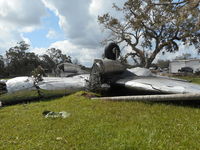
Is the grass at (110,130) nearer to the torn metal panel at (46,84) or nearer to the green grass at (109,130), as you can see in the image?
the green grass at (109,130)

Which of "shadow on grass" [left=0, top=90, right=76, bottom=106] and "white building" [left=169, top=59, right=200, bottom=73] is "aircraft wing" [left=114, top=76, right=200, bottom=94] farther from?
"white building" [left=169, top=59, right=200, bottom=73]

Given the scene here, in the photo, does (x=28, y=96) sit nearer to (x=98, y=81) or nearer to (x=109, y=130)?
(x=98, y=81)

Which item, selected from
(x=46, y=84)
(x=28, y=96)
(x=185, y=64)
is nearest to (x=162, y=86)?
(x=46, y=84)

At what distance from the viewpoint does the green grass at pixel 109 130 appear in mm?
2102

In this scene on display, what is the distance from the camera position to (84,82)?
705 centimetres

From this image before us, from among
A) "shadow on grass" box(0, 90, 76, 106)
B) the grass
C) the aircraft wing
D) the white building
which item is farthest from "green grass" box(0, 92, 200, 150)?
the white building

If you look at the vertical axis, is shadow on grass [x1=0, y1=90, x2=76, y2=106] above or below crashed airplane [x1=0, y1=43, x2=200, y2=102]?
below

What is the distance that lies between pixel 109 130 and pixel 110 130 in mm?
15

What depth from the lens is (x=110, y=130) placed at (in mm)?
2527

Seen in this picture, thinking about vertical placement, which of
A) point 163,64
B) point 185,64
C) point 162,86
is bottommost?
point 162,86

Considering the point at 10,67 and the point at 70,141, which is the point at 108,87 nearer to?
the point at 70,141

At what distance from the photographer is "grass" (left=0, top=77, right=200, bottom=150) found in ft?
6.89

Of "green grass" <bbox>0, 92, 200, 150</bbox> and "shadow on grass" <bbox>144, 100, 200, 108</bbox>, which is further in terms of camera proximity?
"shadow on grass" <bbox>144, 100, 200, 108</bbox>

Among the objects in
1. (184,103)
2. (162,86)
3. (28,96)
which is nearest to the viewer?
(184,103)
